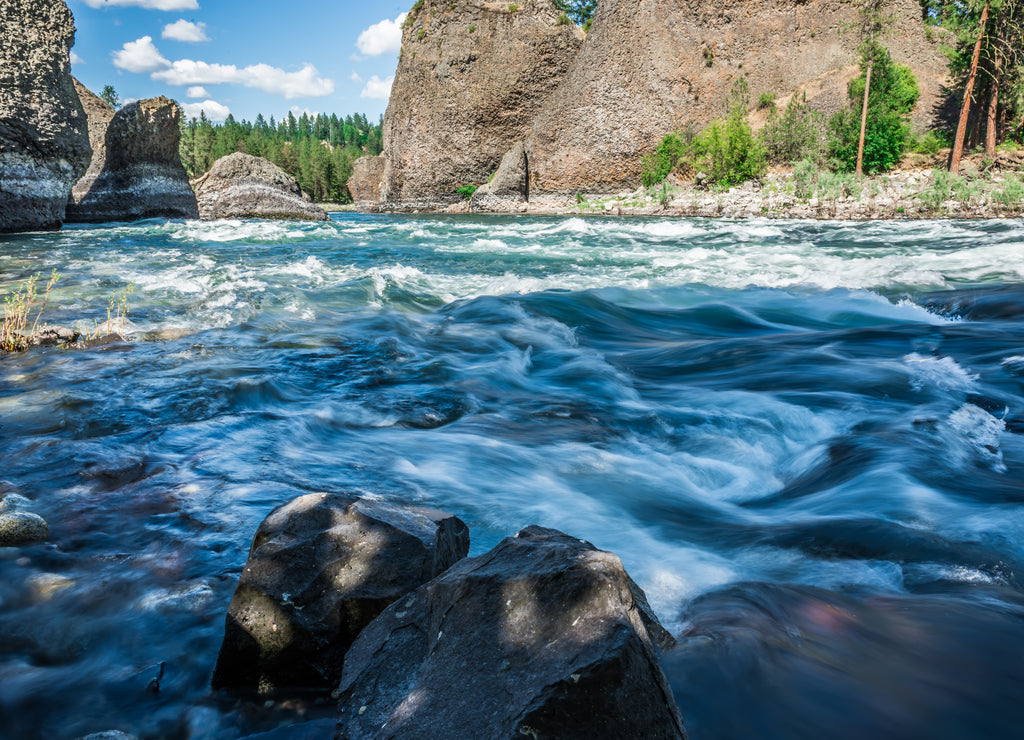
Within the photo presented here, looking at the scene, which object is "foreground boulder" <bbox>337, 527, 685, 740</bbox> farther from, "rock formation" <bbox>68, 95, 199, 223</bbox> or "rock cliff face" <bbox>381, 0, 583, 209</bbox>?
"rock cliff face" <bbox>381, 0, 583, 209</bbox>

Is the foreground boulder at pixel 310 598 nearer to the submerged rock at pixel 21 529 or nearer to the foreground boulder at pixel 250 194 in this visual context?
the submerged rock at pixel 21 529

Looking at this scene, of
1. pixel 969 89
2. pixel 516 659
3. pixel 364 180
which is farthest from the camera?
pixel 364 180

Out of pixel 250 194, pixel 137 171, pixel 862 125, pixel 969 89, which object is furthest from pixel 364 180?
pixel 969 89

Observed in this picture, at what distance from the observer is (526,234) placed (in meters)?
19.0

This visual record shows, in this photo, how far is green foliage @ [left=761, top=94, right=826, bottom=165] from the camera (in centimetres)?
3011

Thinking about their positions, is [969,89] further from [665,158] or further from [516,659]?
[516,659]

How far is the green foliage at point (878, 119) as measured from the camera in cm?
2712

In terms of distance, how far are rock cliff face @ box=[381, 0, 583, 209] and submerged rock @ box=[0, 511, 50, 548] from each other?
143 feet

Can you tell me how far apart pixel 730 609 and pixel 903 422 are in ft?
8.57

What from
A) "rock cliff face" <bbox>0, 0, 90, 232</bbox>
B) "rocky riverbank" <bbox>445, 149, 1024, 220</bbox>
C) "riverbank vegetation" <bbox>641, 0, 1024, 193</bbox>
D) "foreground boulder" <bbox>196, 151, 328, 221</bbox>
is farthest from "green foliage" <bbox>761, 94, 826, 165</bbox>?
"rock cliff face" <bbox>0, 0, 90, 232</bbox>

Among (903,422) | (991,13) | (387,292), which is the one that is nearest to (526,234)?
(387,292)

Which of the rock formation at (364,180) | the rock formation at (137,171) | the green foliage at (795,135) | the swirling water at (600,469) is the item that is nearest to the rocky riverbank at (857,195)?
the green foliage at (795,135)

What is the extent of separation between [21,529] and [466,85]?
147 ft

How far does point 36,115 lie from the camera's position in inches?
693
